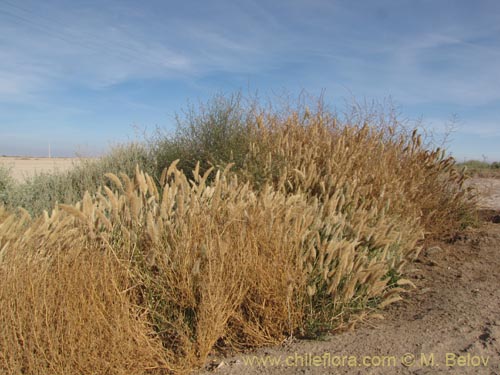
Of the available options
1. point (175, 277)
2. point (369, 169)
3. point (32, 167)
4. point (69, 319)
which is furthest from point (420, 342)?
point (32, 167)

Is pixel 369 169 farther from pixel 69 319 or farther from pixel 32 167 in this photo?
pixel 32 167

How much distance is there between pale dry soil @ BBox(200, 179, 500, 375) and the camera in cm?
302

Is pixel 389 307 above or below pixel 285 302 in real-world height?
below

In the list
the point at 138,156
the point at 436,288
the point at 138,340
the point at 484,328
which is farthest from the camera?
the point at 138,156

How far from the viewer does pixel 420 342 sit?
10.8 feet

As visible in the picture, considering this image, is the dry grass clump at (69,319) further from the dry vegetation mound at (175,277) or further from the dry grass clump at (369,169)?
the dry grass clump at (369,169)

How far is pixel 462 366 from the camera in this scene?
3039 mm

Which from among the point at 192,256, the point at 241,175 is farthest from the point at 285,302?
the point at 241,175

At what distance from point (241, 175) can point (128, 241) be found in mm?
2915

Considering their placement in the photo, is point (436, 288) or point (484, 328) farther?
point (436, 288)

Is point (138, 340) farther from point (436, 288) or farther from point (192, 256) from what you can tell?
point (436, 288)

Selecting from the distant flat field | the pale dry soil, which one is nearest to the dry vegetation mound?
the pale dry soil

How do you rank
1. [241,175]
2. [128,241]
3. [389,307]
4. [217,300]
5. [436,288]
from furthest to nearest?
[241,175], [436,288], [389,307], [128,241], [217,300]

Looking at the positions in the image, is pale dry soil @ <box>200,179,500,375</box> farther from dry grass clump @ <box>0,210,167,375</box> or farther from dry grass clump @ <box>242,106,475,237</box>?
dry grass clump @ <box>242,106,475,237</box>
